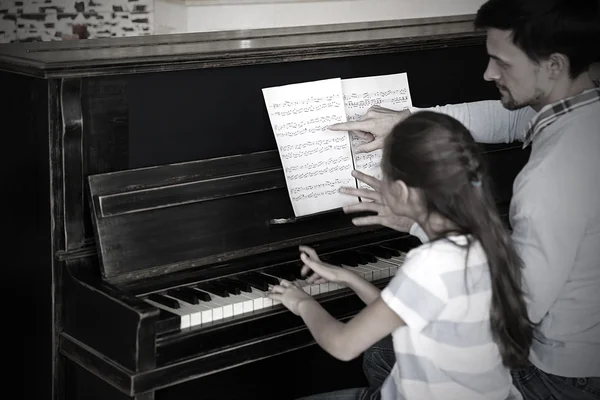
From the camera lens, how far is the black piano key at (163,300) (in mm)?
2260

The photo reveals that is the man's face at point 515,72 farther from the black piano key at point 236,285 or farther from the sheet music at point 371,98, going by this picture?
the black piano key at point 236,285

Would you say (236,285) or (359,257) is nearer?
(236,285)

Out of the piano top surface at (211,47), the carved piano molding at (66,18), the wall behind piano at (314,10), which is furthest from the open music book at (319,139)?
the carved piano molding at (66,18)

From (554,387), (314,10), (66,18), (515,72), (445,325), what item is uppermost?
(66,18)

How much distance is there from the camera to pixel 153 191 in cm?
237

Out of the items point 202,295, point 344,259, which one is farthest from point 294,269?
point 202,295

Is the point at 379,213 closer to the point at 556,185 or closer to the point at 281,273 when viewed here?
the point at 281,273

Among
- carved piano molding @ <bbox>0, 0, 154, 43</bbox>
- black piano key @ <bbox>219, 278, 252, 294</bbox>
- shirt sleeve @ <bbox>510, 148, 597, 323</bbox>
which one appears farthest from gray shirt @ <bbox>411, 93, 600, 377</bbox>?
carved piano molding @ <bbox>0, 0, 154, 43</bbox>

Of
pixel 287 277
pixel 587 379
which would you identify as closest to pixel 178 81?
→ pixel 287 277

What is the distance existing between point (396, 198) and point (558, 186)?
1.29 ft

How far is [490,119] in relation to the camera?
279 centimetres

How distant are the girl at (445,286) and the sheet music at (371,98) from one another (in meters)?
0.70

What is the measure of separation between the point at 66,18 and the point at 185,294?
4044 mm

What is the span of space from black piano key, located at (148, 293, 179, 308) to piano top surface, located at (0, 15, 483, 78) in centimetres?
56
